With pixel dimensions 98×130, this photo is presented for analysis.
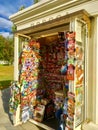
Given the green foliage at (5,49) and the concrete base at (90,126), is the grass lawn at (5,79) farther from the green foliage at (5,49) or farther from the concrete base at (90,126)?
the green foliage at (5,49)

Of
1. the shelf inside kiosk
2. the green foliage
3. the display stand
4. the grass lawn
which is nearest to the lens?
the display stand

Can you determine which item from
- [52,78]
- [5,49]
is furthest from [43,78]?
[5,49]

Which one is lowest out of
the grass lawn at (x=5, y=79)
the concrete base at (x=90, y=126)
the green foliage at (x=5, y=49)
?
the grass lawn at (x=5, y=79)

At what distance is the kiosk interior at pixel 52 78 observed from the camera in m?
3.14

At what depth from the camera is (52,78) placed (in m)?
5.49

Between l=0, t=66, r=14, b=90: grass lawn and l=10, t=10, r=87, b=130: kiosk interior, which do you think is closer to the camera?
l=10, t=10, r=87, b=130: kiosk interior

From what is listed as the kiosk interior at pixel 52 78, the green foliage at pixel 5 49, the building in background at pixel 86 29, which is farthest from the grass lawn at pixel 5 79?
the green foliage at pixel 5 49

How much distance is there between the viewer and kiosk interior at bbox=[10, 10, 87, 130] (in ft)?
10.3

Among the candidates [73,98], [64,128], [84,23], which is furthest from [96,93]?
[84,23]

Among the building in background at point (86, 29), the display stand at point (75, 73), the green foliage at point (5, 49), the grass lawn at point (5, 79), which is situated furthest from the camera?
the green foliage at point (5, 49)

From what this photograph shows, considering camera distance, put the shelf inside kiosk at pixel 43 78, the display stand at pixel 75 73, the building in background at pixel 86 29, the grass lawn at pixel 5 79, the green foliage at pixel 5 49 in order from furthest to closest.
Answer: the green foliage at pixel 5 49, the grass lawn at pixel 5 79, the shelf inside kiosk at pixel 43 78, the building in background at pixel 86 29, the display stand at pixel 75 73

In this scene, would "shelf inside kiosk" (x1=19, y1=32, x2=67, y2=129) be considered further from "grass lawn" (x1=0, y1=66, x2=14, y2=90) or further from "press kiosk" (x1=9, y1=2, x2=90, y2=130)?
"grass lawn" (x1=0, y1=66, x2=14, y2=90)

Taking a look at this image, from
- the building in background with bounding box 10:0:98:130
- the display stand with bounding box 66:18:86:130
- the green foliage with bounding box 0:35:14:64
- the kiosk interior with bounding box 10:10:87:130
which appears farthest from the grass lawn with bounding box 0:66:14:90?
the green foliage with bounding box 0:35:14:64

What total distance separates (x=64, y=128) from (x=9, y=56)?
40.1m
